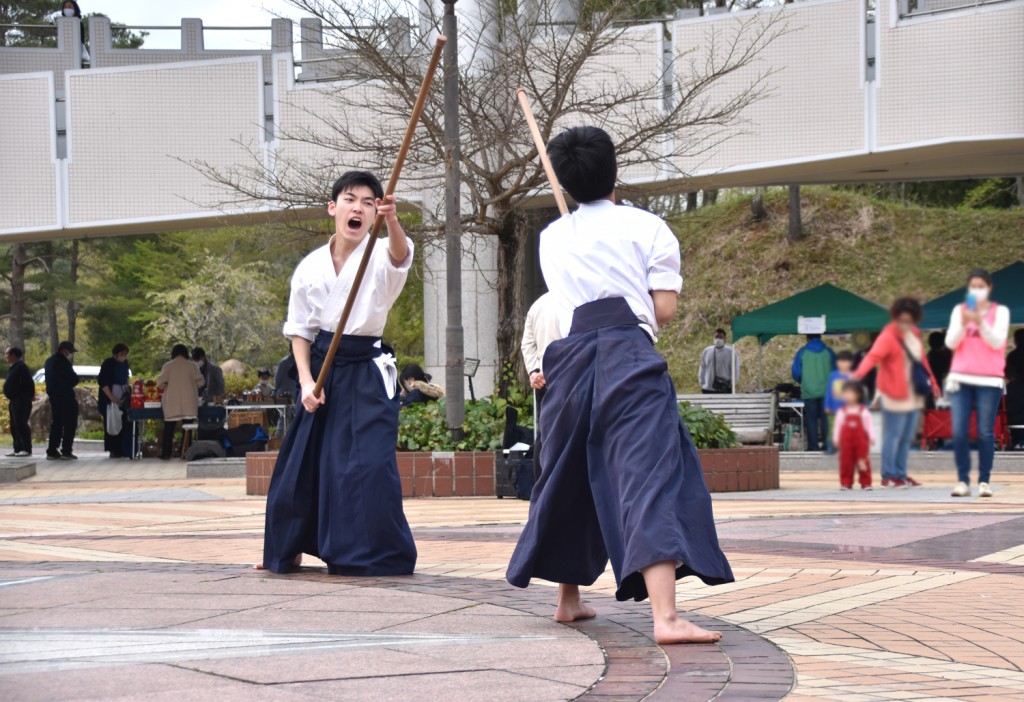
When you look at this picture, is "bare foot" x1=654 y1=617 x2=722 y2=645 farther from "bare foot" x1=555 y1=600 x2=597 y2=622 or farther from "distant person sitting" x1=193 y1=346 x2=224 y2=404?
"distant person sitting" x1=193 y1=346 x2=224 y2=404

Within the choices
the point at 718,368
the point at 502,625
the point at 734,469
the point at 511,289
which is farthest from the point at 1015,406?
the point at 718,368

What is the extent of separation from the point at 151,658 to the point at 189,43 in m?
20.0

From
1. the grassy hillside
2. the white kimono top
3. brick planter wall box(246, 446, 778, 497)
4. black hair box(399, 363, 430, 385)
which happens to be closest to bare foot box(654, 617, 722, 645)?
the grassy hillside

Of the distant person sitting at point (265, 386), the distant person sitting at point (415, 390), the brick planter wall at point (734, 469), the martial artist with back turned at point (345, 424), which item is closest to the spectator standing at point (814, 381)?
the martial artist with back turned at point (345, 424)

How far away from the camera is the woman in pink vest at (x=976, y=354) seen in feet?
4.86

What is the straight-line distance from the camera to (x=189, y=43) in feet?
74.8

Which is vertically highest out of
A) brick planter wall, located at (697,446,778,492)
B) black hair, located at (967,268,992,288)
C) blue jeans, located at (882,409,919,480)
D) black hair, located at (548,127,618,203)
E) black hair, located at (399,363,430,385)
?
black hair, located at (548,127,618,203)

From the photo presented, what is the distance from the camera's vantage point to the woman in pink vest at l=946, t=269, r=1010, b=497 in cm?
148

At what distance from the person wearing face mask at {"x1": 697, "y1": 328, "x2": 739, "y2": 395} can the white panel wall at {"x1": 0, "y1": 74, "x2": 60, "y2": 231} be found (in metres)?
10.4

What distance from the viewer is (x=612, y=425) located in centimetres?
448

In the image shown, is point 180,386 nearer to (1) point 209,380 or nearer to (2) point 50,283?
(1) point 209,380

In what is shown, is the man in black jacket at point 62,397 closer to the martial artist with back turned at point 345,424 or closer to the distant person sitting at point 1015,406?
the martial artist with back turned at point 345,424

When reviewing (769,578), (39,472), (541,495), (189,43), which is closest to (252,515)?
(769,578)

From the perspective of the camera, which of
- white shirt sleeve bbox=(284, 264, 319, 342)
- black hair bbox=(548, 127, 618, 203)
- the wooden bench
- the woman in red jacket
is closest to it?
the woman in red jacket
